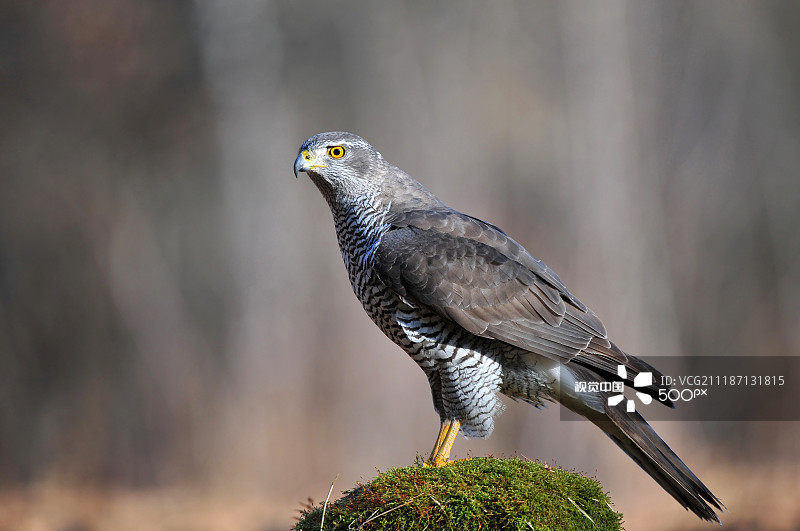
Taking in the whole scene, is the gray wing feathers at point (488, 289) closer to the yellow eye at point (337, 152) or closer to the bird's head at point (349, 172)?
the bird's head at point (349, 172)

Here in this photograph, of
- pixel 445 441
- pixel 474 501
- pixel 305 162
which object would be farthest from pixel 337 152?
pixel 474 501

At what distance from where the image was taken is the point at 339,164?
3447 millimetres

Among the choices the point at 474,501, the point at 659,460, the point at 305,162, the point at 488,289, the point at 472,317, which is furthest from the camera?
the point at 305,162

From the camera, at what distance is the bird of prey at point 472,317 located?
3.01 meters

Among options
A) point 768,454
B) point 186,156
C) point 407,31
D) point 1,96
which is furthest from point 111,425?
point 768,454

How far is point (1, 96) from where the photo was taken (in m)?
7.81

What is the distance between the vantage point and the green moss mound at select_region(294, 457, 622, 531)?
7.95 feet

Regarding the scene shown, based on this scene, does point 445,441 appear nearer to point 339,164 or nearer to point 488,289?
point 488,289

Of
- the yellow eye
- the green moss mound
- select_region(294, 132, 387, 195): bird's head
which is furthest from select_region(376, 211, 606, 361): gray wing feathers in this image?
the green moss mound

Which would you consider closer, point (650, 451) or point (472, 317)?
point (650, 451)

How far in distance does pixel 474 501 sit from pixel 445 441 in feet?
2.47

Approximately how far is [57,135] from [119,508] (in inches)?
169

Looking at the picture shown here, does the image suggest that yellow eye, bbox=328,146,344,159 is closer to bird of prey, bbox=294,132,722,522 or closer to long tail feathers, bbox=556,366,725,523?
bird of prey, bbox=294,132,722,522

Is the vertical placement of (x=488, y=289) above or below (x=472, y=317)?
above
